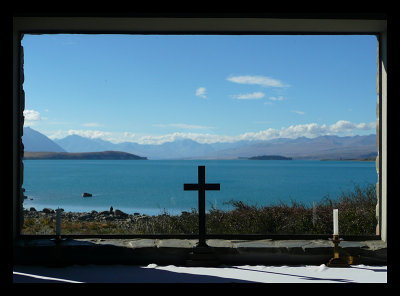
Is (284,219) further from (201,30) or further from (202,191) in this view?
(201,30)

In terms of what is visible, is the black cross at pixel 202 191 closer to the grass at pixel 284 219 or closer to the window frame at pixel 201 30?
the window frame at pixel 201 30

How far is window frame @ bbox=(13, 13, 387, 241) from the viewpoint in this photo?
383 cm

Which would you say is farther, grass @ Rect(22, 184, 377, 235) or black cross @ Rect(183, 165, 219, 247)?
grass @ Rect(22, 184, 377, 235)

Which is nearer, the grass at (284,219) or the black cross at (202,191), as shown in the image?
the black cross at (202,191)

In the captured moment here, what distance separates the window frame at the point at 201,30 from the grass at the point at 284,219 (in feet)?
3.94

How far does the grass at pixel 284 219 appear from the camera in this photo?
5.41 meters

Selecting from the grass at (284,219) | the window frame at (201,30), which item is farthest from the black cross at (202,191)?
the grass at (284,219)

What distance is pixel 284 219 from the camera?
557cm

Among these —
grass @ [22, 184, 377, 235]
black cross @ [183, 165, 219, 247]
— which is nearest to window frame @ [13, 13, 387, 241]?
black cross @ [183, 165, 219, 247]

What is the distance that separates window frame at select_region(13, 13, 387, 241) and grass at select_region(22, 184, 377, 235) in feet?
3.94

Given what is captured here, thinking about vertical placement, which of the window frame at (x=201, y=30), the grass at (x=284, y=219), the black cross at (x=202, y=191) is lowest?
the grass at (x=284, y=219)

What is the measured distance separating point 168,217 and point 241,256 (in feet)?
7.90

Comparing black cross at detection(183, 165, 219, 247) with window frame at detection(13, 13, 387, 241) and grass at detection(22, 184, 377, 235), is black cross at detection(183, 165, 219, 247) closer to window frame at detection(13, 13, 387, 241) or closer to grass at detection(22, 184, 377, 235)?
Answer: window frame at detection(13, 13, 387, 241)
